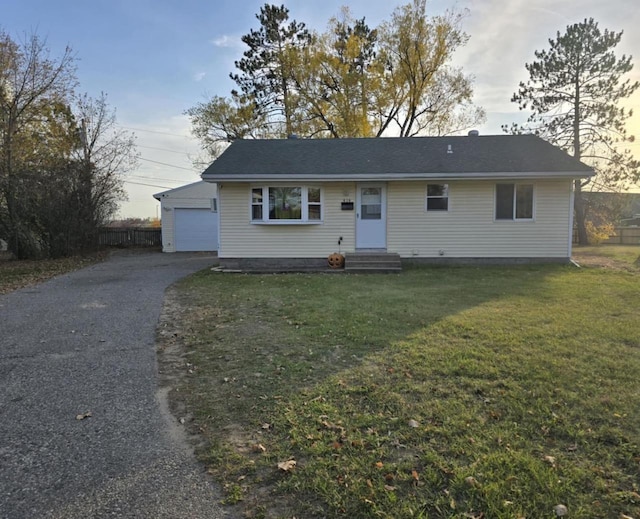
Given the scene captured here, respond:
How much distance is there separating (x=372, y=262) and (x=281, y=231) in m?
3.01

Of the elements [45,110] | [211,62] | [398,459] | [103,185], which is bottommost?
[398,459]

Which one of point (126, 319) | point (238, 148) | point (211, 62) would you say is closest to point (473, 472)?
point (126, 319)

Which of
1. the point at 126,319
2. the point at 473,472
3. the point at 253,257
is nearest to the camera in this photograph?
the point at 473,472

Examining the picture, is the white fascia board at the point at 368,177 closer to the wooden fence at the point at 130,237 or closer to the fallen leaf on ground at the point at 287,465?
the fallen leaf on ground at the point at 287,465

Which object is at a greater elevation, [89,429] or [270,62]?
[270,62]

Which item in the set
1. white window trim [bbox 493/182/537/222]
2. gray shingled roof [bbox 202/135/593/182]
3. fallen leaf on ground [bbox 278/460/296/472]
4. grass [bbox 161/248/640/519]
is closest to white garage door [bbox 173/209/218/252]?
gray shingled roof [bbox 202/135/593/182]

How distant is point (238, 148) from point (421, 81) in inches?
521

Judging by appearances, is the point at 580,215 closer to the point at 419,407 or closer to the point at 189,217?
the point at 189,217

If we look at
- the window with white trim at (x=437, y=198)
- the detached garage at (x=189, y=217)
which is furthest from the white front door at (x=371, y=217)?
the detached garage at (x=189, y=217)

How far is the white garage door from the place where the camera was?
20.1m

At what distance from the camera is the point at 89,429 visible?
3.04 m

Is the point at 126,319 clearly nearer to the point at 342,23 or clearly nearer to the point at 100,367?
the point at 100,367

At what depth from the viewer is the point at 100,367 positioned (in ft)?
14.3

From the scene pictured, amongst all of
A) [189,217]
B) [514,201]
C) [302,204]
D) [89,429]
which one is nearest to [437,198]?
[514,201]
